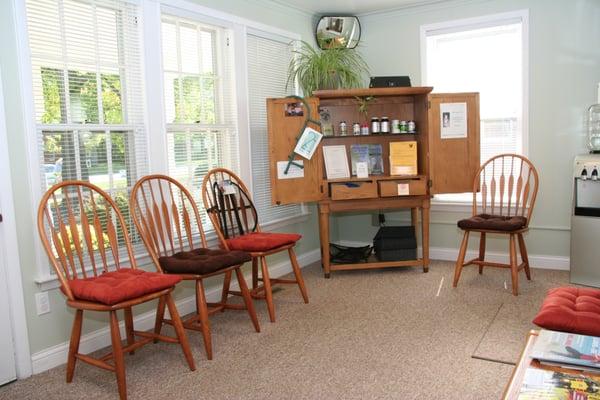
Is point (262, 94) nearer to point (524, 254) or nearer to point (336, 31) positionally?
point (336, 31)

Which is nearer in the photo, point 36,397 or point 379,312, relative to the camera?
point 36,397

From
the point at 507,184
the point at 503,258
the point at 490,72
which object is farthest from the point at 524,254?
the point at 490,72

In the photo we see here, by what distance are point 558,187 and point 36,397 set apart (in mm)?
3884

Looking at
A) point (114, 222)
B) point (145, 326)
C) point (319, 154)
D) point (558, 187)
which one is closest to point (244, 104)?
point (319, 154)

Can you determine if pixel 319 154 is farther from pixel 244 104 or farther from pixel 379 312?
pixel 379 312

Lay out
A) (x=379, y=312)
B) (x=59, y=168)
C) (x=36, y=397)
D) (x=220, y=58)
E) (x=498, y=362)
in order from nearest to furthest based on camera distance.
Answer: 1. (x=36, y=397)
2. (x=498, y=362)
3. (x=59, y=168)
4. (x=379, y=312)
5. (x=220, y=58)

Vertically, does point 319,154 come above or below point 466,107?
below

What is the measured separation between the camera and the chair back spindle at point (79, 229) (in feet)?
8.19

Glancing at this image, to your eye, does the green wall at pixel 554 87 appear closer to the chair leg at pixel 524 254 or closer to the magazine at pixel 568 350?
the chair leg at pixel 524 254

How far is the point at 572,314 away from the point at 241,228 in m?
2.17

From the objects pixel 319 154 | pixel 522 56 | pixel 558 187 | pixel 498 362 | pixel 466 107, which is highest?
pixel 522 56

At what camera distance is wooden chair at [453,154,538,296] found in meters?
3.67

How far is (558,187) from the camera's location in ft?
13.8

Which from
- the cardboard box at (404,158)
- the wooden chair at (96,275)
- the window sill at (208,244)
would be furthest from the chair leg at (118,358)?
the cardboard box at (404,158)
